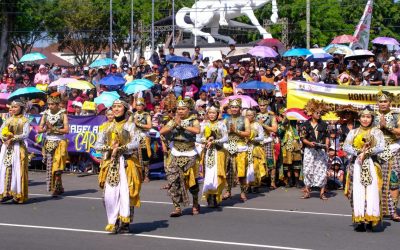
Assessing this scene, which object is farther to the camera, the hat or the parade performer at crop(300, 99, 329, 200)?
the hat

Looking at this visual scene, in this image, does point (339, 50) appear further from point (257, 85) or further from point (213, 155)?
point (213, 155)

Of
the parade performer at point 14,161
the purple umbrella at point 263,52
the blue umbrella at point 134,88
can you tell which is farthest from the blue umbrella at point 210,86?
the parade performer at point 14,161

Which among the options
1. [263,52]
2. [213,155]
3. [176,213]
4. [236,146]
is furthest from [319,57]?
[176,213]

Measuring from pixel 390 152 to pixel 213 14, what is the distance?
2211 cm

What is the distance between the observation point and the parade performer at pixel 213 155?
14461mm

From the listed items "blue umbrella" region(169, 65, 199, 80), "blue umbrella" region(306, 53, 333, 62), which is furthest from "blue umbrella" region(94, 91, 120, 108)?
"blue umbrella" region(306, 53, 333, 62)

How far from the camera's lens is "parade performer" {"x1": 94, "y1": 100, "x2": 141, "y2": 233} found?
11.8m

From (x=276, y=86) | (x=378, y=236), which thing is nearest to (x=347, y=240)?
(x=378, y=236)

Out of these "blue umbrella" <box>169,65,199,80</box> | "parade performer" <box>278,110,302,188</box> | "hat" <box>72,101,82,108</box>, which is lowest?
"parade performer" <box>278,110,302,188</box>

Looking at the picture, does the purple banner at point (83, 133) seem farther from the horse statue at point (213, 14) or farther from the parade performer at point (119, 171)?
the horse statue at point (213, 14)

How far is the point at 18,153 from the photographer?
15.2 metres

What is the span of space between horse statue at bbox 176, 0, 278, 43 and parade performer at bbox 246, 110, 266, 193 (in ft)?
56.2

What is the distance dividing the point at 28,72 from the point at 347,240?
18647mm

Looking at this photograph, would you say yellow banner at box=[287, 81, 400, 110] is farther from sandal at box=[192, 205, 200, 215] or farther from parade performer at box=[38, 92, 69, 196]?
sandal at box=[192, 205, 200, 215]
